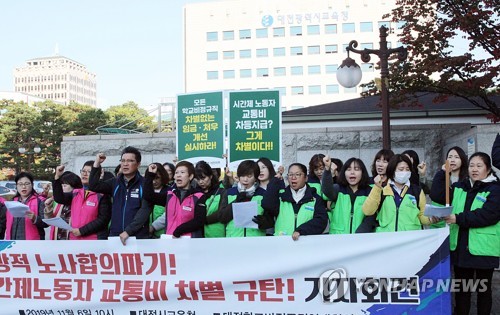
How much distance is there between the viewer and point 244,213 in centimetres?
502

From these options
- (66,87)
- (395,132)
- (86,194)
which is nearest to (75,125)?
(395,132)

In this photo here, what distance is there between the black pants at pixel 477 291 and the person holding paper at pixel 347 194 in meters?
1.01

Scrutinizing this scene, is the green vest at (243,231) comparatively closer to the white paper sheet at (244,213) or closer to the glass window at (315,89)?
the white paper sheet at (244,213)

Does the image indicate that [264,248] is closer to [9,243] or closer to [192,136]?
[9,243]

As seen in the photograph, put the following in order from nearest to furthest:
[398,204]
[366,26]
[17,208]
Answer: [398,204] < [17,208] < [366,26]

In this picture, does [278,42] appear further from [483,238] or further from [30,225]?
[483,238]

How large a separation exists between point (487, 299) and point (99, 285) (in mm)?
3495

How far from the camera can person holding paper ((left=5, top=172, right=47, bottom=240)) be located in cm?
600

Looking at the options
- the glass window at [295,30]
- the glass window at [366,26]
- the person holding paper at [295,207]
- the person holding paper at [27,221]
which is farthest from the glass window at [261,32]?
the person holding paper at [295,207]

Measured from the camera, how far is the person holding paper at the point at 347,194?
5.30 metres

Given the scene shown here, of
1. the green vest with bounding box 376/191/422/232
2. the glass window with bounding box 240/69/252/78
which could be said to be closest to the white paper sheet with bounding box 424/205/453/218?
the green vest with bounding box 376/191/422/232

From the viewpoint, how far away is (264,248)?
15.9 ft

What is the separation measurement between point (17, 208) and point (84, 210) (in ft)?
2.12

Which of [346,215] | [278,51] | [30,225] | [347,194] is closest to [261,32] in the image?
[278,51]
